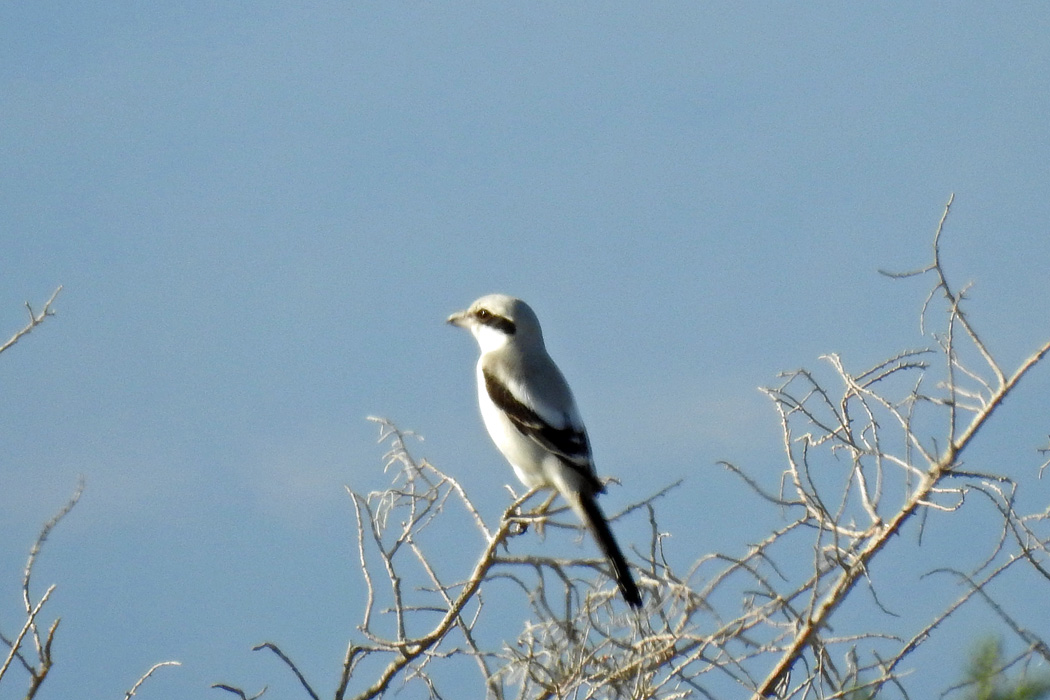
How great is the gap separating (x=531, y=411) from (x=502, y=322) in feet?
2.40

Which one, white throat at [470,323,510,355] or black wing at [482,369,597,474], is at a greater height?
white throat at [470,323,510,355]

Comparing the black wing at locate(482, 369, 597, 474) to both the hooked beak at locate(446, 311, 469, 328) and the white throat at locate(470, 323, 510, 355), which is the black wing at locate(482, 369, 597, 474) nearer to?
the white throat at locate(470, 323, 510, 355)

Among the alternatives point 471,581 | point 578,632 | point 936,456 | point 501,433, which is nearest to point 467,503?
point 471,581

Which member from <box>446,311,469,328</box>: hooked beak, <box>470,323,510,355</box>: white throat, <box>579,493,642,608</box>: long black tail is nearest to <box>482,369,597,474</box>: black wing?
<box>579,493,642,608</box>: long black tail

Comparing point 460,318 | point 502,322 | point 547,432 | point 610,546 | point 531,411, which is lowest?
point 610,546

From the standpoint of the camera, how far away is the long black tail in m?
4.16

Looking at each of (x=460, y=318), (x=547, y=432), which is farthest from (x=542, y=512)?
(x=460, y=318)

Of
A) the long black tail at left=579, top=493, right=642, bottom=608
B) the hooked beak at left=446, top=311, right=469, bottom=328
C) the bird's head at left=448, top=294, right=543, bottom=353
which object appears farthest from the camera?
the hooked beak at left=446, top=311, right=469, bottom=328

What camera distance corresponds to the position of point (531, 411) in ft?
17.3

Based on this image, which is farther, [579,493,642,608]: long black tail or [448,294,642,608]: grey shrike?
[448,294,642,608]: grey shrike

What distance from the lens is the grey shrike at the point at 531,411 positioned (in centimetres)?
496

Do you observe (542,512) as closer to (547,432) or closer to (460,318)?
(547,432)

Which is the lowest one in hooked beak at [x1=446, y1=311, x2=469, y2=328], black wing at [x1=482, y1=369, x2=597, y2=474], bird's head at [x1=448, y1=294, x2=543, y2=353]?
black wing at [x1=482, y1=369, x2=597, y2=474]

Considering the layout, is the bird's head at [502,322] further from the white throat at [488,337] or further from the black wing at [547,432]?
the black wing at [547,432]
